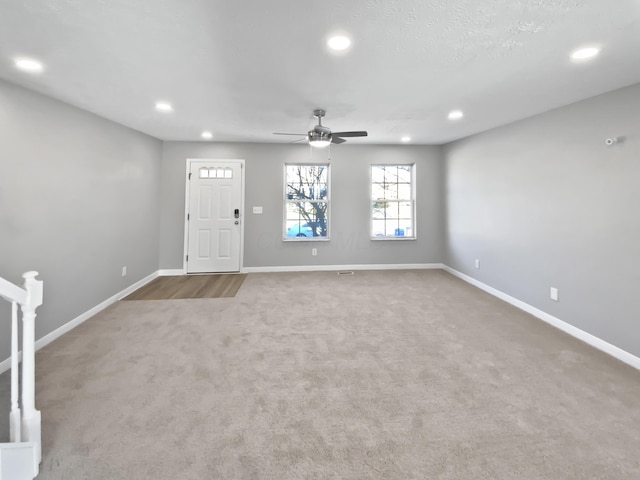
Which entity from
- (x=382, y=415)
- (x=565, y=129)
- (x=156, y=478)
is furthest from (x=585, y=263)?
(x=156, y=478)

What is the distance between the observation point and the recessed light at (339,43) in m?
1.84

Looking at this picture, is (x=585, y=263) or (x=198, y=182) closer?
(x=585, y=263)

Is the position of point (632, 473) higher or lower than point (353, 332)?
lower

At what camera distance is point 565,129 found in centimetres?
303

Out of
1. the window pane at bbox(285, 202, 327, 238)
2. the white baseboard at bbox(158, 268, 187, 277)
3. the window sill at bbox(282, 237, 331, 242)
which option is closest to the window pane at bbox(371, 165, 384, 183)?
the window pane at bbox(285, 202, 327, 238)

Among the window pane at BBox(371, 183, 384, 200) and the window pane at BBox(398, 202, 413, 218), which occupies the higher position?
the window pane at BBox(371, 183, 384, 200)

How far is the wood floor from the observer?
4074mm

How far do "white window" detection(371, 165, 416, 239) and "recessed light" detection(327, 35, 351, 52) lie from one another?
12.1 feet

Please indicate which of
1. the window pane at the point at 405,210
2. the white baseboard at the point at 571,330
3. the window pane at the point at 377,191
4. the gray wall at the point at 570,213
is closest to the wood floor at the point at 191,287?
the window pane at the point at 377,191

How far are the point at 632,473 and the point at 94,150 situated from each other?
502 centimetres

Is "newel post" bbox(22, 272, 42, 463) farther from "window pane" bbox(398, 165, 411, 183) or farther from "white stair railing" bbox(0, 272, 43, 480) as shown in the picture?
"window pane" bbox(398, 165, 411, 183)

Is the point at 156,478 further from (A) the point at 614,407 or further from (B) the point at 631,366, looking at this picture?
(B) the point at 631,366

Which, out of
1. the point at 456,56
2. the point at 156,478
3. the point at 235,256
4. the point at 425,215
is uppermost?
the point at 456,56

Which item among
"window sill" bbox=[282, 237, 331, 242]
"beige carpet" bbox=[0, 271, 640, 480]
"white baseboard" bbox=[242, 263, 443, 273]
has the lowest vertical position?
"beige carpet" bbox=[0, 271, 640, 480]
